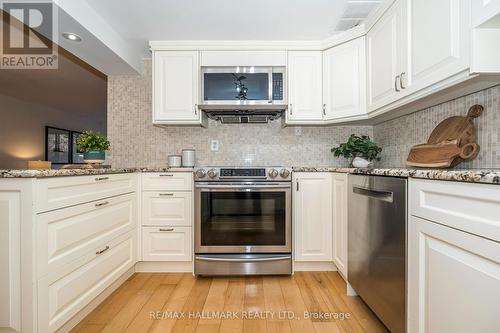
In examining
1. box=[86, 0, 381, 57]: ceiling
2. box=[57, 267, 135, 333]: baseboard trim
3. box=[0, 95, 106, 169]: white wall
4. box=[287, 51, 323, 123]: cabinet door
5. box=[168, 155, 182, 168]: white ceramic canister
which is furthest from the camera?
box=[0, 95, 106, 169]: white wall

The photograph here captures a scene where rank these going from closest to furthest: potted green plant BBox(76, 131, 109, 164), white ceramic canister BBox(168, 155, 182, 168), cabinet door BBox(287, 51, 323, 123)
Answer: potted green plant BBox(76, 131, 109, 164)
cabinet door BBox(287, 51, 323, 123)
white ceramic canister BBox(168, 155, 182, 168)

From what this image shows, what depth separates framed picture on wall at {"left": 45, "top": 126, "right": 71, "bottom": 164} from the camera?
580 centimetres

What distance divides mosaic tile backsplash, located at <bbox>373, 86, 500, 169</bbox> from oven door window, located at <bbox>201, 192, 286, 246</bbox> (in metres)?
1.07

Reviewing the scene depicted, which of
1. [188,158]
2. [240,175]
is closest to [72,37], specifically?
[188,158]

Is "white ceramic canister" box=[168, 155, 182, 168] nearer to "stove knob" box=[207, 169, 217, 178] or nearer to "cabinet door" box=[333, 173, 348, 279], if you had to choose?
"stove knob" box=[207, 169, 217, 178]

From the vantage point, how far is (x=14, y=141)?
5.00 metres

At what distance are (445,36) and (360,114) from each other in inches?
39.0

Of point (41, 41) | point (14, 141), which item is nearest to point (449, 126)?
point (41, 41)

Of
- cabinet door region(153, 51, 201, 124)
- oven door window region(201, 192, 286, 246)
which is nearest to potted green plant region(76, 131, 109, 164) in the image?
cabinet door region(153, 51, 201, 124)

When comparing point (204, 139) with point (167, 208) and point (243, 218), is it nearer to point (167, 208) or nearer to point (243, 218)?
point (167, 208)

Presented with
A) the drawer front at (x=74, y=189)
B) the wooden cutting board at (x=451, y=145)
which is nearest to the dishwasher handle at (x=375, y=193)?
the wooden cutting board at (x=451, y=145)

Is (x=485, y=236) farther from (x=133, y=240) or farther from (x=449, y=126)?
(x=133, y=240)

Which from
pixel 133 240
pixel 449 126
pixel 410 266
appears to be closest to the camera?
pixel 410 266

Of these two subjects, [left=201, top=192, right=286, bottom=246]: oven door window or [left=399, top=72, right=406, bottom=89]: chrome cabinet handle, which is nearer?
[left=399, top=72, right=406, bottom=89]: chrome cabinet handle
